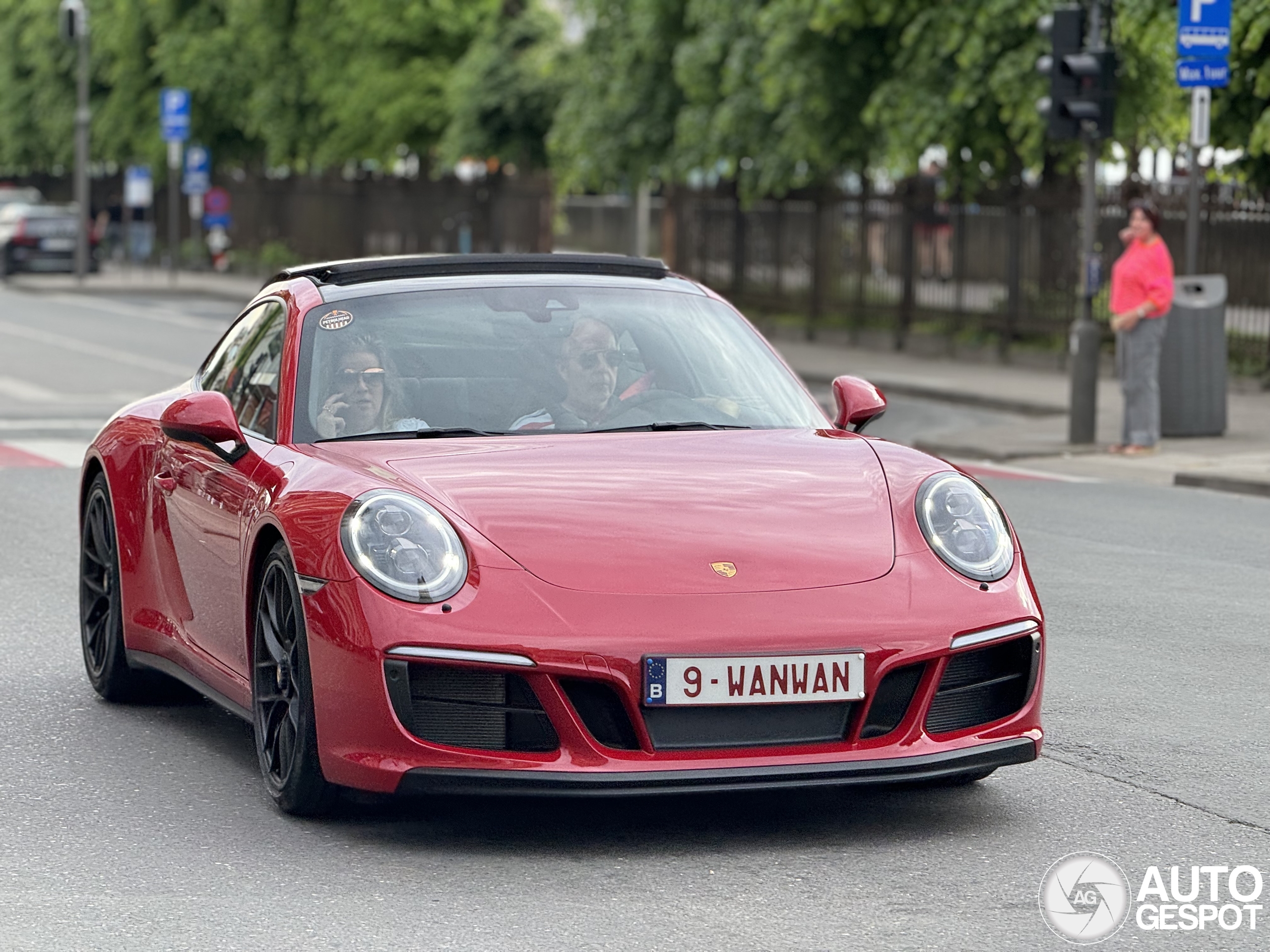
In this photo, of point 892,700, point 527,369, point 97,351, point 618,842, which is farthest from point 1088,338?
point 97,351

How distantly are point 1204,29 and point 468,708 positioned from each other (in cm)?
1365

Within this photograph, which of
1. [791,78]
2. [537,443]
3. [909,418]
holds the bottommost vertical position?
[909,418]

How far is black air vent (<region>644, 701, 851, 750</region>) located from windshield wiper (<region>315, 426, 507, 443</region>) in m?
1.18

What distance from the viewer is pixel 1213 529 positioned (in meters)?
12.2

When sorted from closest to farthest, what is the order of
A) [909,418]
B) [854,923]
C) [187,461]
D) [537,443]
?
[854,923]
[537,443]
[187,461]
[909,418]

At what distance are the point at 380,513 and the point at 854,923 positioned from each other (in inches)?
57.1

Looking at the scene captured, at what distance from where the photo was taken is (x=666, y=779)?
5141 millimetres

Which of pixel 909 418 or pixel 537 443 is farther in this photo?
pixel 909 418

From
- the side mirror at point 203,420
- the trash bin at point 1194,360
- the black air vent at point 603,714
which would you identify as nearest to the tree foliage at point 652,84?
the trash bin at point 1194,360

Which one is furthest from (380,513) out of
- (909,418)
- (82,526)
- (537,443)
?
(909,418)

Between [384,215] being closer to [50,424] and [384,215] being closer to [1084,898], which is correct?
[50,424]

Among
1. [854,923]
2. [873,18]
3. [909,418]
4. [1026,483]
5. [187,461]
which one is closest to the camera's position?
[854,923]

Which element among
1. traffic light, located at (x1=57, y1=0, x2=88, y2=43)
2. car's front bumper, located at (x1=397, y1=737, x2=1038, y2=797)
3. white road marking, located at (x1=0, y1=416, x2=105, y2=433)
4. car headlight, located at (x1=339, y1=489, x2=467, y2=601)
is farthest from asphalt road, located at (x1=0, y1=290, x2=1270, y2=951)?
traffic light, located at (x1=57, y1=0, x2=88, y2=43)

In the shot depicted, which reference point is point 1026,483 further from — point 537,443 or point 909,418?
point 537,443
